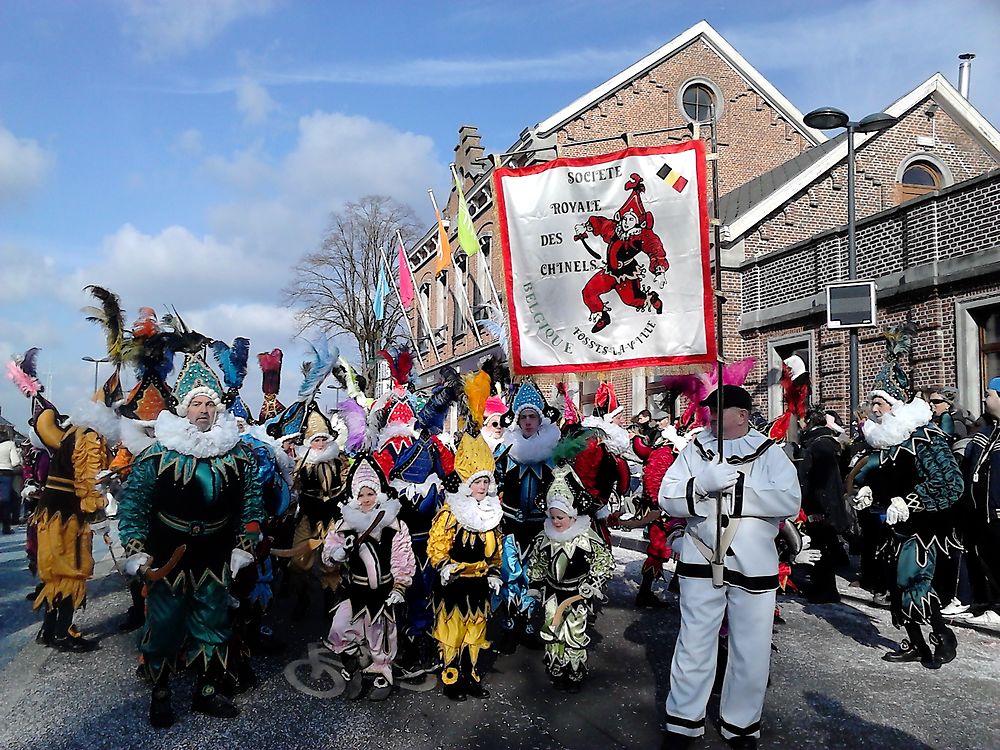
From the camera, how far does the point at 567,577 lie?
550 centimetres

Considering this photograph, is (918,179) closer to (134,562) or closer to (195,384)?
(195,384)

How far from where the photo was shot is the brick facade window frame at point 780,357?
14753 mm

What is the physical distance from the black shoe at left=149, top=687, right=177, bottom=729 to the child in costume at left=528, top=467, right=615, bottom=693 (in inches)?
94.0

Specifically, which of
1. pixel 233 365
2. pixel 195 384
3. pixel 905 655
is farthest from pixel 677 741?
pixel 233 365

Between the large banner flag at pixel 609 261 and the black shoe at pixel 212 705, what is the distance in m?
2.85

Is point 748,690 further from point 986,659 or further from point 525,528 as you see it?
point 986,659

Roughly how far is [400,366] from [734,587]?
192 inches

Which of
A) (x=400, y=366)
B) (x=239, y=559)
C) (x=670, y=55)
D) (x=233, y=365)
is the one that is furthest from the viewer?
(x=670, y=55)

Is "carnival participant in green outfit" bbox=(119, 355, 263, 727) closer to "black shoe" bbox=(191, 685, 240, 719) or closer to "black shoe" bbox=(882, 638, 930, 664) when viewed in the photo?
"black shoe" bbox=(191, 685, 240, 719)

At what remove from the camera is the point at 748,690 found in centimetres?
428

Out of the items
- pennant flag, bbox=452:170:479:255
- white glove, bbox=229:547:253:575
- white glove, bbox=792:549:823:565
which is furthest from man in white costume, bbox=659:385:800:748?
pennant flag, bbox=452:170:479:255

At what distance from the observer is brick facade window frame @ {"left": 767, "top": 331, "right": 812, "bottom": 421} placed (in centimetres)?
1475

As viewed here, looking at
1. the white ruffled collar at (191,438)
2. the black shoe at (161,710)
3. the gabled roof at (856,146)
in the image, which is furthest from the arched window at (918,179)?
the black shoe at (161,710)

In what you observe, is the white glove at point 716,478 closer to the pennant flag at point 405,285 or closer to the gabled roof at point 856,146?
the gabled roof at point 856,146
